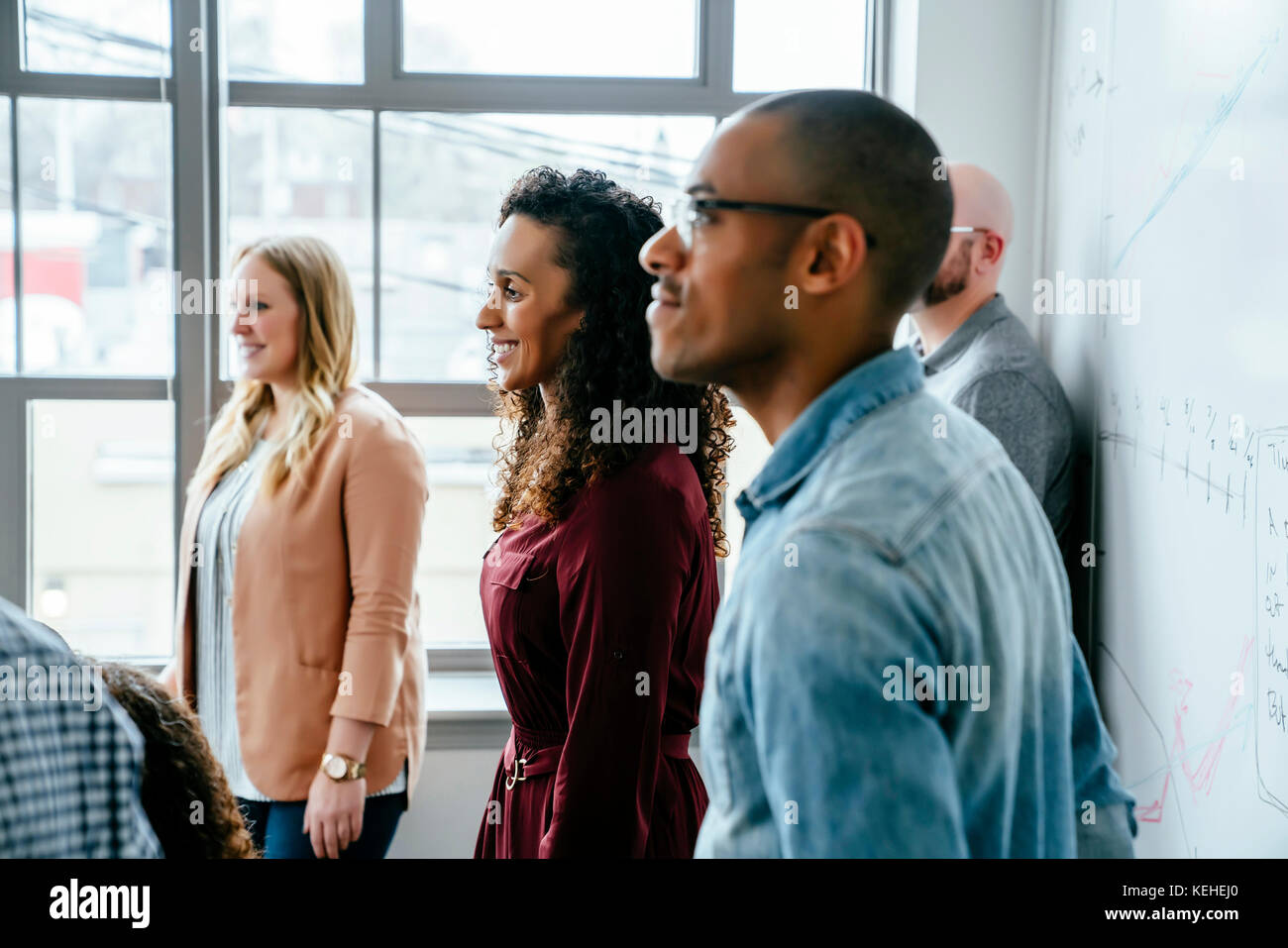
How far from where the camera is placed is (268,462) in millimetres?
1955

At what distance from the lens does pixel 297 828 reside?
188 cm

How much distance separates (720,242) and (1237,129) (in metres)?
0.93

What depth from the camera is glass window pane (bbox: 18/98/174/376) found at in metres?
2.71

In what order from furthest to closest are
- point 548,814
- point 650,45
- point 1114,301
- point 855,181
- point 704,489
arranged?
1. point 650,45
2. point 1114,301
3. point 704,489
4. point 548,814
5. point 855,181

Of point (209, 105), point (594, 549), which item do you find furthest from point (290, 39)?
point (594, 549)

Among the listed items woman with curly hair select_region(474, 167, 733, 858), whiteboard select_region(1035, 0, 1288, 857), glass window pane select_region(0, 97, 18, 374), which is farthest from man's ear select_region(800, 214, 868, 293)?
glass window pane select_region(0, 97, 18, 374)

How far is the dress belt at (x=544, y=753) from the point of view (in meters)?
1.35

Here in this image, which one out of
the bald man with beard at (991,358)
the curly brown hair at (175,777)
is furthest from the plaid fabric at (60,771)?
the bald man with beard at (991,358)

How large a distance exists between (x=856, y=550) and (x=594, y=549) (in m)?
0.62

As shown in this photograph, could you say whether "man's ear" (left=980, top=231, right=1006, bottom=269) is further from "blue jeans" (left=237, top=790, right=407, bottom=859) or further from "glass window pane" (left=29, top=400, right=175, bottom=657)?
"glass window pane" (left=29, top=400, right=175, bottom=657)

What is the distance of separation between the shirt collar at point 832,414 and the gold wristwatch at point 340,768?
1.28 m
